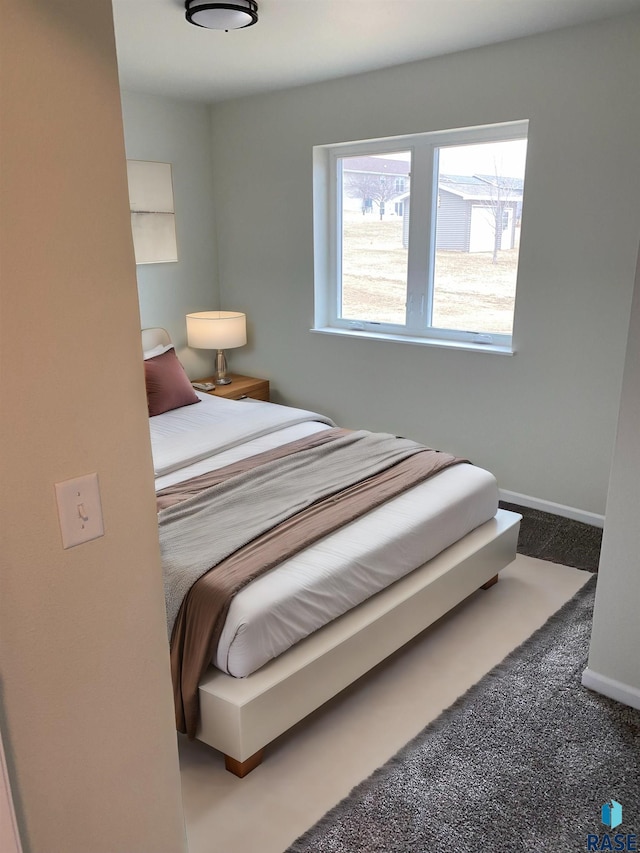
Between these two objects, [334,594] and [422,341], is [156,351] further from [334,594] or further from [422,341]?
[334,594]

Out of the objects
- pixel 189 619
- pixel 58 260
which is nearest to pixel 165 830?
pixel 189 619

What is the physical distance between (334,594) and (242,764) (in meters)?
0.60

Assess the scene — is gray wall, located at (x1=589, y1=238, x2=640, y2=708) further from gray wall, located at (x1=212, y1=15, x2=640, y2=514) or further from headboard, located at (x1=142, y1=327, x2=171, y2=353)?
headboard, located at (x1=142, y1=327, x2=171, y2=353)

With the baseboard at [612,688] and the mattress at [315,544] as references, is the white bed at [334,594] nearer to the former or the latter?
the mattress at [315,544]

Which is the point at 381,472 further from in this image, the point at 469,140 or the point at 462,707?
the point at 469,140

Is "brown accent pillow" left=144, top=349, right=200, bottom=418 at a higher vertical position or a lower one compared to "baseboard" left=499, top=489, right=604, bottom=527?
higher

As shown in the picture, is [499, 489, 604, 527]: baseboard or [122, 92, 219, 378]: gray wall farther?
[122, 92, 219, 378]: gray wall

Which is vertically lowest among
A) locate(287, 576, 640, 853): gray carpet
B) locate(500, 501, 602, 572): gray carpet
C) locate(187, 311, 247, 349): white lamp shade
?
locate(287, 576, 640, 853): gray carpet

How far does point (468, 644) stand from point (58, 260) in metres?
2.30

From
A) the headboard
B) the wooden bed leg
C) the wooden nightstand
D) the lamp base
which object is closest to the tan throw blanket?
the wooden bed leg

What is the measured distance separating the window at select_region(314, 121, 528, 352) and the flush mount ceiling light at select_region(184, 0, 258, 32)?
4.59 feet

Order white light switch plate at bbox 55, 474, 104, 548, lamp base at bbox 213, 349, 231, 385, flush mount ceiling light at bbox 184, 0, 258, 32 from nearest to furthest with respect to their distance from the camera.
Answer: white light switch plate at bbox 55, 474, 104, 548
flush mount ceiling light at bbox 184, 0, 258, 32
lamp base at bbox 213, 349, 231, 385

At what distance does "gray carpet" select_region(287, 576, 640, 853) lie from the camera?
186 centimetres

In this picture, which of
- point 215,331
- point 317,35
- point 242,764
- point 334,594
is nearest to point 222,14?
point 317,35
